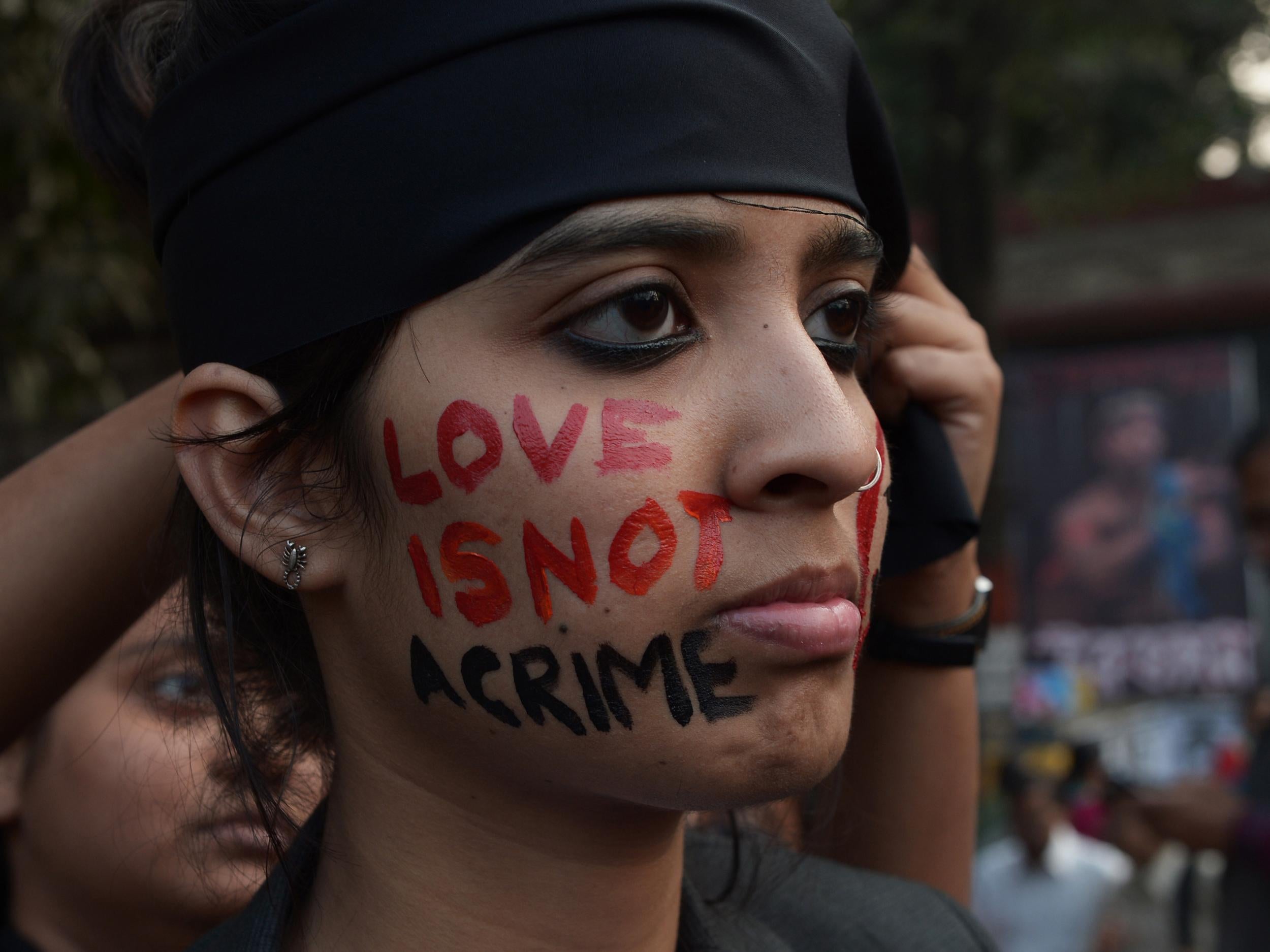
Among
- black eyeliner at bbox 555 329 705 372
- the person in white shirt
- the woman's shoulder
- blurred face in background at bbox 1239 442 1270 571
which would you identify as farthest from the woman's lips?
the person in white shirt

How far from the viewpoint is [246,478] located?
1.73 m

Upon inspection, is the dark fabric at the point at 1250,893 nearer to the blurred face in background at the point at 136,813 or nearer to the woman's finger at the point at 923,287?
the woman's finger at the point at 923,287

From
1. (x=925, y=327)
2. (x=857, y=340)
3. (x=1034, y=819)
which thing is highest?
(x=857, y=340)

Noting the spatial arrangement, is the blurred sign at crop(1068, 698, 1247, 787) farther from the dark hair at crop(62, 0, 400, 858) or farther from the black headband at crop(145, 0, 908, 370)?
the black headband at crop(145, 0, 908, 370)

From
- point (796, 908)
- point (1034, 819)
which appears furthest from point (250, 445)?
point (1034, 819)

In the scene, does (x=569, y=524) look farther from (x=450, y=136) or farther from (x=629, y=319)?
(x=450, y=136)

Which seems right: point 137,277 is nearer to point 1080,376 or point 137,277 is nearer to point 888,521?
point 888,521

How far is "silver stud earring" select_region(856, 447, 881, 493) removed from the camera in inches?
62.5

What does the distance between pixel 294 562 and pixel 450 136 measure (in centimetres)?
59

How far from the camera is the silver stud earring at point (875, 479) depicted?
5.21 feet

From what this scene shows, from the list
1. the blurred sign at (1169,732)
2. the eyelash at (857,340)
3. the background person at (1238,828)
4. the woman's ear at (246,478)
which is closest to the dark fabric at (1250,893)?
the background person at (1238,828)

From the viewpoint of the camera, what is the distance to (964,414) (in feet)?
7.32

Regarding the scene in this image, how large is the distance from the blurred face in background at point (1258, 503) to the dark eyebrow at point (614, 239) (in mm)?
3883

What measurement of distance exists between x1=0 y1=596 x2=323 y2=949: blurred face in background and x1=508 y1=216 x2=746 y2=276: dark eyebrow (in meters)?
1.09
